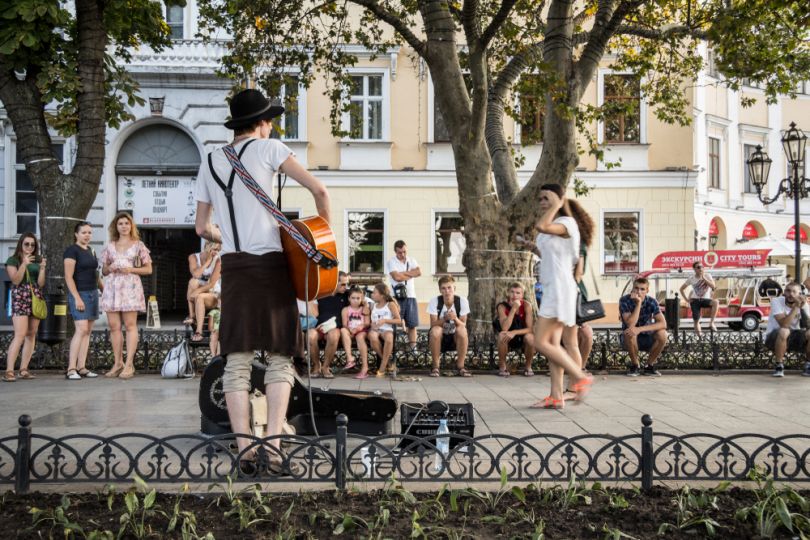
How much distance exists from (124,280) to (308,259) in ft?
20.7

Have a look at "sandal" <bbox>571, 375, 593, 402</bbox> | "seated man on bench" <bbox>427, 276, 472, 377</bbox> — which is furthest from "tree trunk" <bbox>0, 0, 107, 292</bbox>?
"sandal" <bbox>571, 375, 593, 402</bbox>

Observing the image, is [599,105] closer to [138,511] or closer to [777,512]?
[777,512]

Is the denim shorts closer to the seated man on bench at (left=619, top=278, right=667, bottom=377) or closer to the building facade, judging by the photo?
the seated man on bench at (left=619, top=278, right=667, bottom=377)

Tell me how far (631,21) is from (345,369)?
26.3 feet

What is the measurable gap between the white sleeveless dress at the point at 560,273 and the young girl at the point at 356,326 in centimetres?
380

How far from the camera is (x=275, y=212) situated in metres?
4.58

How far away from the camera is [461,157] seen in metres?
12.1

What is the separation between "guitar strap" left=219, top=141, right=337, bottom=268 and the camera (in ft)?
14.9

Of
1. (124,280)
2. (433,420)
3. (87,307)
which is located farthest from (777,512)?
(87,307)

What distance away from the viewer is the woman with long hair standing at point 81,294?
9891 mm

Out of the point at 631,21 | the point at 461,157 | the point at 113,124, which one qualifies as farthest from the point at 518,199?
the point at 113,124

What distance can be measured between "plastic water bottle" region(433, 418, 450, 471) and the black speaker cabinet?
0.08 meters

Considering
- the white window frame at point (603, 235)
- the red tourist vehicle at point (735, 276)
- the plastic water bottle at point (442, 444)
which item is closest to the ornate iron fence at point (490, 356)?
the plastic water bottle at point (442, 444)

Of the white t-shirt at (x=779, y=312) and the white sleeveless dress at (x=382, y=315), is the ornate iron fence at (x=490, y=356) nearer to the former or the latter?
the white sleeveless dress at (x=382, y=315)
